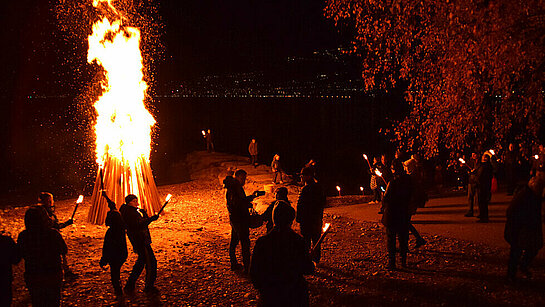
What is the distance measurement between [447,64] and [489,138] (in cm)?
162

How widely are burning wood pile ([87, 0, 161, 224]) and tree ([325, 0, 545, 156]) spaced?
663 centimetres

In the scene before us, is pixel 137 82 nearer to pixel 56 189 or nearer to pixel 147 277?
pixel 147 277

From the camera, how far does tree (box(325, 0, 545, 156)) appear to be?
7.31 metres

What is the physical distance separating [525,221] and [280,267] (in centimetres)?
447

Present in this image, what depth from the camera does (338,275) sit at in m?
8.30

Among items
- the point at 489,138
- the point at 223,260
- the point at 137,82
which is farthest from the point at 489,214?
the point at 137,82

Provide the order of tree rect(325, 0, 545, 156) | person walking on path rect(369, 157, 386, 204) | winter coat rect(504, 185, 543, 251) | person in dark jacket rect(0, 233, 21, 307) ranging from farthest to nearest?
person walking on path rect(369, 157, 386, 204) < tree rect(325, 0, 545, 156) < winter coat rect(504, 185, 543, 251) < person in dark jacket rect(0, 233, 21, 307)

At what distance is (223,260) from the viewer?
9.84 meters

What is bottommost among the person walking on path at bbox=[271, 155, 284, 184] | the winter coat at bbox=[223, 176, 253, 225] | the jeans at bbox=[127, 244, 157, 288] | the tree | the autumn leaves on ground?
the autumn leaves on ground

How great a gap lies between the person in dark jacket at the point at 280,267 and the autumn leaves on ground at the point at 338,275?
9.06 feet

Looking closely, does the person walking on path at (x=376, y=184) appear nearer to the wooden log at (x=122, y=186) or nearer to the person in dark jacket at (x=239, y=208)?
the person in dark jacket at (x=239, y=208)

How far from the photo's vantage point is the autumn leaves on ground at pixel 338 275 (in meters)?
7.03

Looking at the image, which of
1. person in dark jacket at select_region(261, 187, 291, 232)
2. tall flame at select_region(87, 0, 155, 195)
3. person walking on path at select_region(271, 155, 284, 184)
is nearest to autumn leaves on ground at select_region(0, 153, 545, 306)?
person in dark jacket at select_region(261, 187, 291, 232)

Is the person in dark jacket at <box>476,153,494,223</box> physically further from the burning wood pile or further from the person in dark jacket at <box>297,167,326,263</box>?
the burning wood pile
